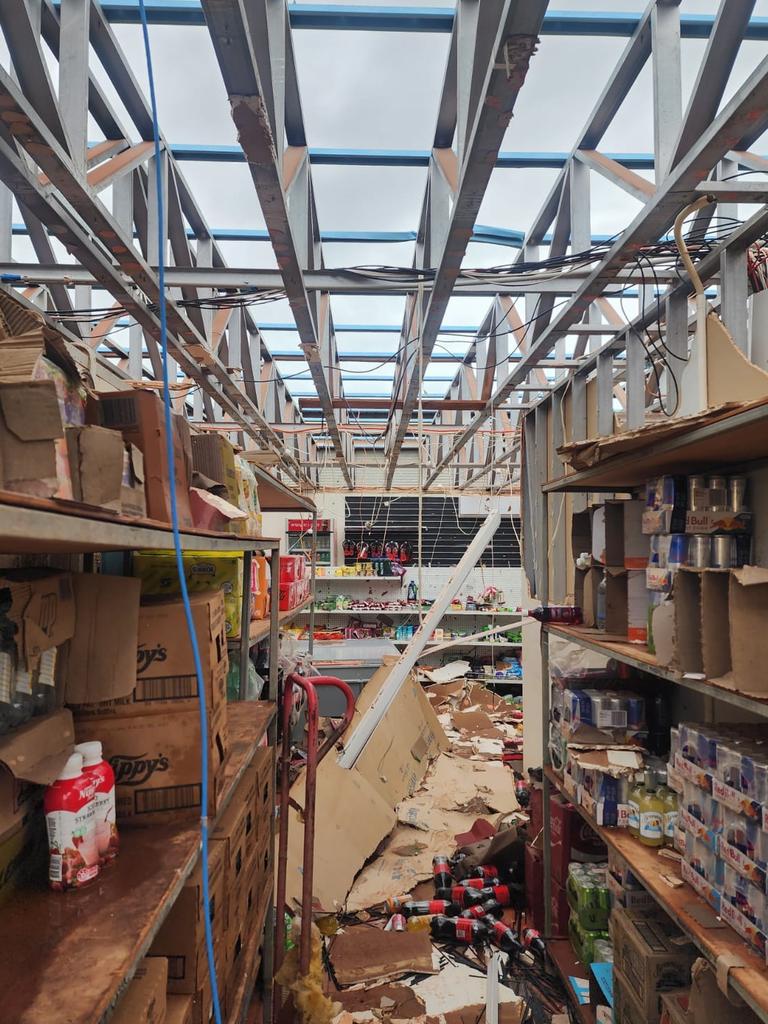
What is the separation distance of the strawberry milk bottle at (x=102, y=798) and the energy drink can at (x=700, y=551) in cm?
160

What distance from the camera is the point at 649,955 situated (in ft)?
6.26

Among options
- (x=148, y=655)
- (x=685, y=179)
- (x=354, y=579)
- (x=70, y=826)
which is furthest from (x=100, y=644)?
(x=354, y=579)

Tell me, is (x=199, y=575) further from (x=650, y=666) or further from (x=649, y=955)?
(x=649, y=955)

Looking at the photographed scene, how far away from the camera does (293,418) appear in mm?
7723

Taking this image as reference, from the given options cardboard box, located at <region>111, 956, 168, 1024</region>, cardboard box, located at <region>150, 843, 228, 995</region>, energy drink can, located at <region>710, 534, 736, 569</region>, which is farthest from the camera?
energy drink can, located at <region>710, 534, 736, 569</region>

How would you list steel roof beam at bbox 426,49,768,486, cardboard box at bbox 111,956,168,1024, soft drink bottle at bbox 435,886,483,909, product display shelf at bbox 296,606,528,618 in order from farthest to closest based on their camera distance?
product display shelf at bbox 296,606,528,618 < soft drink bottle at bbox 435,886,483,909 < steel roof beam at bbox 426,49,768,486 < cardboard box at bbox 111,956,168,1024

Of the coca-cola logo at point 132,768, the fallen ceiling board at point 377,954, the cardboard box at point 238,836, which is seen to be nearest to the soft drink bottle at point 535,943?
the fallen ceiling board at point 377,954

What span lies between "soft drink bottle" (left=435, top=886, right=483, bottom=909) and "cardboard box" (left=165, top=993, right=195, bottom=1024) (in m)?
2.36

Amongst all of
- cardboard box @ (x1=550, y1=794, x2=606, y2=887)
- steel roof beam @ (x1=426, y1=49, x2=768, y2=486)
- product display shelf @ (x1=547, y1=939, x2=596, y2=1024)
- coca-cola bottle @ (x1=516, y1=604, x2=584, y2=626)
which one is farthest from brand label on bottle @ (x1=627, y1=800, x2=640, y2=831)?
steel roof beam @ (x1=426, y1=49, x2=768, y2=486)

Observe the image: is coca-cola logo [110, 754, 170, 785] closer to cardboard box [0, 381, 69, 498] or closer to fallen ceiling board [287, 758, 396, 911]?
cardboard box [0, 381, 69, 498]

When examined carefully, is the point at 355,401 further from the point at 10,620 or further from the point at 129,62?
the point at 10,620

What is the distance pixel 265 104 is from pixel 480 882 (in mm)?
3687

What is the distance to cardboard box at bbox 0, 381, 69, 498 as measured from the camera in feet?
2.80

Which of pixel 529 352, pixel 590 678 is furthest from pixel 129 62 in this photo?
pixel 590 678
